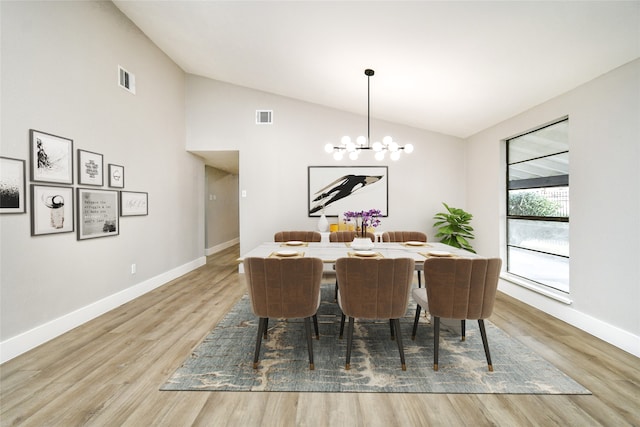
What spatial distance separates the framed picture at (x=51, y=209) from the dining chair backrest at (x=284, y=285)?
203 centimetres

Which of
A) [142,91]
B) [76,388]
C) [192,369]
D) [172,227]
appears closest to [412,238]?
[192,369]

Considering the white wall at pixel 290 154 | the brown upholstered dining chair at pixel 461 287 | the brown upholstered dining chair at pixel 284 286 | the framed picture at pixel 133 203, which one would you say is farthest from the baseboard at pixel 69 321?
the brown upholstered dining chair at pixel 461 287

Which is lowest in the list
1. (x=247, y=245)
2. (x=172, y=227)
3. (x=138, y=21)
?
(x=247, y=245)

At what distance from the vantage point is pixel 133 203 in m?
3.95

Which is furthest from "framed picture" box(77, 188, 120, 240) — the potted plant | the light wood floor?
the potted plant

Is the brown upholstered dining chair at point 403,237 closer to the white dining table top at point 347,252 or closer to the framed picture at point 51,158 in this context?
the white dining table top at point 347,252

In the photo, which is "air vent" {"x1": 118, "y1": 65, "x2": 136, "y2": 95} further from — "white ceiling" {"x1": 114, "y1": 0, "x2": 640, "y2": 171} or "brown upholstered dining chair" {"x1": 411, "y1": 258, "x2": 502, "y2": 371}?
"brown upholstered dining chair" {"x1": 411, "y1": 258, "x2": 502, "y2": 371}

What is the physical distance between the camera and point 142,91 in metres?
4.13

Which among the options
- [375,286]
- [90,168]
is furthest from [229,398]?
[90,168]

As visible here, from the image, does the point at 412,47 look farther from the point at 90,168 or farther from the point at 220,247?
the point at 220,247

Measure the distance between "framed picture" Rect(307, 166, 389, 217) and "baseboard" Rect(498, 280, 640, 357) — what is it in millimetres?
2446

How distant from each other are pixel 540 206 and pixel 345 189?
2.89 meters

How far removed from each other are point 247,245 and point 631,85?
517 cm

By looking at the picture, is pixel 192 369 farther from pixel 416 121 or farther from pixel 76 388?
pixel 416 121
